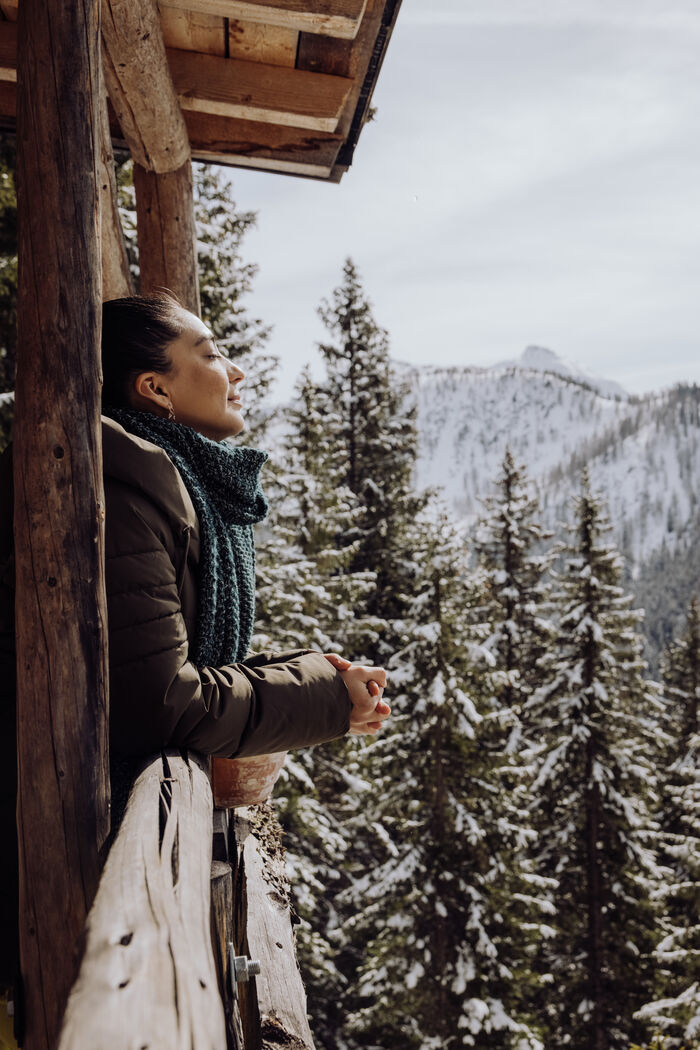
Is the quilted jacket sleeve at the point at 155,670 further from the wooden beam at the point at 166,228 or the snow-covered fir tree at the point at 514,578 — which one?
the snow-covered fir tree at the point at 514,578

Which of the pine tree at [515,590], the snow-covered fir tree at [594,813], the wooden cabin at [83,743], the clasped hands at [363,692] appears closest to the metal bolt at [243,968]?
the wooden cabin at [83,743]

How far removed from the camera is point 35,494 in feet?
5.27

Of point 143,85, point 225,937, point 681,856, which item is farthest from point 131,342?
point 681,856

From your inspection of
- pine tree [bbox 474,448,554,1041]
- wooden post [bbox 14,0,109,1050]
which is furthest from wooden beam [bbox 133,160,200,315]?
pine tree [bbox 474,448,554,1041]

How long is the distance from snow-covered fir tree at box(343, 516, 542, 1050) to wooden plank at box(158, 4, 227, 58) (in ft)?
39.3

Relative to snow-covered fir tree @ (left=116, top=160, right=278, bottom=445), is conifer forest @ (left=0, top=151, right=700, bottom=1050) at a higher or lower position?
lower

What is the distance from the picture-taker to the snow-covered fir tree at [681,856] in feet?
46.5

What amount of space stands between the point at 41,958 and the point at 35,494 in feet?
2.88

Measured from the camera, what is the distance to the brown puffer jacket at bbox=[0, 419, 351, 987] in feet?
5.24

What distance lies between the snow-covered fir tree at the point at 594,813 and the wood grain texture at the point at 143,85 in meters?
15.8

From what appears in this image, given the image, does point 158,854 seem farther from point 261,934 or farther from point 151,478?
point 261,934

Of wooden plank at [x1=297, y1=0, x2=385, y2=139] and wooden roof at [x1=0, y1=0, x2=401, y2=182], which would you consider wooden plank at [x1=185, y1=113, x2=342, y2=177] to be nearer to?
wooden roof at [x1=0, y1=0, x2=401, y2=182]

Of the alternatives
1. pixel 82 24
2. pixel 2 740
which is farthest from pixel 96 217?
pixel 2 740

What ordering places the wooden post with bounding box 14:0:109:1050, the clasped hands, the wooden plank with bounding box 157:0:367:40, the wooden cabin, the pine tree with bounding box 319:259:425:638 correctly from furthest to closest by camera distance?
the pine tree with bounding box 319:259:425:638 < the wooden plank with bounding box 157:0:367:40 < the clasped hands < the wooden post with bounding box 14:0:109:1050 < the wooden cabin
